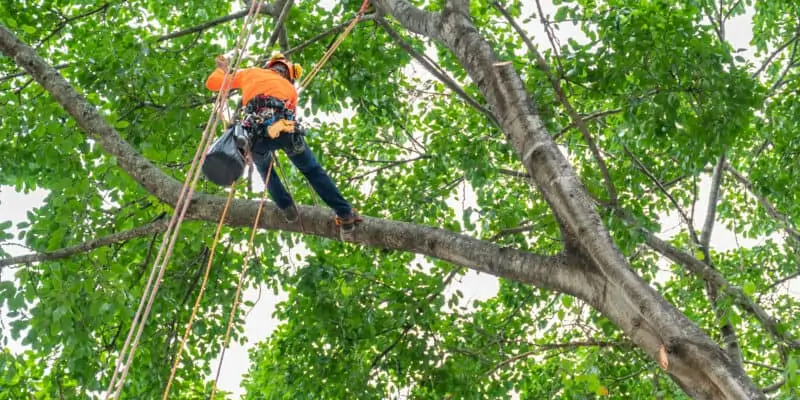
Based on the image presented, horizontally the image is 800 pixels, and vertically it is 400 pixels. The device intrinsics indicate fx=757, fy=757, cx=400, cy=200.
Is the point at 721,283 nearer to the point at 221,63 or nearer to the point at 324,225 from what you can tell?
the point at 324,225

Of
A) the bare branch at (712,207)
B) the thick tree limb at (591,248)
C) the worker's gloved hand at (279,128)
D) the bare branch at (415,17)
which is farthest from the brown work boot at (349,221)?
the bare branch at (712,207)

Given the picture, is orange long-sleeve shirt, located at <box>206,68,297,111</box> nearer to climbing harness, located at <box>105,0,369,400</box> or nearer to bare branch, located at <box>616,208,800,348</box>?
climbing harness, located at <box>105,0,369,400</box>

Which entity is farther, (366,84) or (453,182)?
(453,182)

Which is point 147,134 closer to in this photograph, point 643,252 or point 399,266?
point 399,266

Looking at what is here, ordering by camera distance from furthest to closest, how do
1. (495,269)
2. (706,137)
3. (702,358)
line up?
(706,137), (495,269), (702,358)

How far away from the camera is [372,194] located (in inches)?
307

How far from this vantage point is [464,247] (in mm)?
3699

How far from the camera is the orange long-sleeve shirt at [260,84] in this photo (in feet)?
13.6

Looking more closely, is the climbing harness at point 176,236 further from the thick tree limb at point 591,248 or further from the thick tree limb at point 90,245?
the thick tree limb at point 591,248

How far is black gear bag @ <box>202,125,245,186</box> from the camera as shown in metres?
3.59

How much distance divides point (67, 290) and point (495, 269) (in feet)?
8.88

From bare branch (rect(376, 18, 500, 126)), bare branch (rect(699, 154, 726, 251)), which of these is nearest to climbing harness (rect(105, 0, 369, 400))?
bare branch (rect(376, 18, 500, 126))

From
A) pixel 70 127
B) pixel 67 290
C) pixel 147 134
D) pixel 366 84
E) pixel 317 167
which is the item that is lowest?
pixel 67 290

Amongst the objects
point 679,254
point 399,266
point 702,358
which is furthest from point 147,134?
point 702,358
